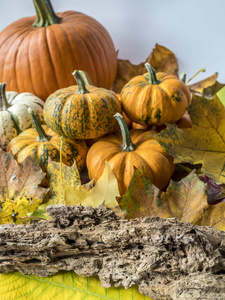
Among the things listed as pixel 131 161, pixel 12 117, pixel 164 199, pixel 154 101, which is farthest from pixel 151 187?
pixel 12 117

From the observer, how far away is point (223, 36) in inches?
56.9

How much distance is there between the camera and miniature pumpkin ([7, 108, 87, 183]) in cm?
84

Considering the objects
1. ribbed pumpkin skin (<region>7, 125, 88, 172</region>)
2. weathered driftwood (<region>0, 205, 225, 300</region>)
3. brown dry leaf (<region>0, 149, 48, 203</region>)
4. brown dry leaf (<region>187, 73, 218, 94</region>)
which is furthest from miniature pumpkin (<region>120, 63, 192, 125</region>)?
brown dry leaf (<region>187, 73, 218, 94</region>)

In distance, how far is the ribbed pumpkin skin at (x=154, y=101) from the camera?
0.83 meters

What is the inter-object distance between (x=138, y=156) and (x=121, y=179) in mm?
66

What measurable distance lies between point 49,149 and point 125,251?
43cm

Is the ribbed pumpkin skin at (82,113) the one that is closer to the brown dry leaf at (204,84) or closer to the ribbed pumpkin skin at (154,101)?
the ribbed pumpkin skin at (154,101)

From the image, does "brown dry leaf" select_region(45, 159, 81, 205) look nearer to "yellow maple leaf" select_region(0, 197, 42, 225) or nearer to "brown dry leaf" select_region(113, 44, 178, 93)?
"yellow maple leaf" select_region(0, 197, 42, 225)

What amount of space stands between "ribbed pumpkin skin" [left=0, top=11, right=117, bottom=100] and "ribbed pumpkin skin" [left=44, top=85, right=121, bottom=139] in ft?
1.32

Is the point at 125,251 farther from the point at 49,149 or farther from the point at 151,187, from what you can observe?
the point at 49,149

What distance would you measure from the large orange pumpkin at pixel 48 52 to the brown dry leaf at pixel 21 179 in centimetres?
50

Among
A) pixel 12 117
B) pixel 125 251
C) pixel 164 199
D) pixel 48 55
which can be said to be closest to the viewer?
pixel 125 251

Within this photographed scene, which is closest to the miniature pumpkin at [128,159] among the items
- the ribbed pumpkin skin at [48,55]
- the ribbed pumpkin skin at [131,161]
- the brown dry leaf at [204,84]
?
the ribbed pumpkin skin at [131,161]

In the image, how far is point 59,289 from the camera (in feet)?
1.75
